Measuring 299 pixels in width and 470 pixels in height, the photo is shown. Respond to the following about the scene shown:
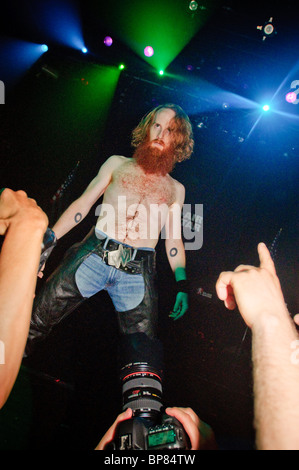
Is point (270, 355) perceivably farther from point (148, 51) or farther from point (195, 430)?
point (148, 51)

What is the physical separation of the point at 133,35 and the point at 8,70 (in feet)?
6.67

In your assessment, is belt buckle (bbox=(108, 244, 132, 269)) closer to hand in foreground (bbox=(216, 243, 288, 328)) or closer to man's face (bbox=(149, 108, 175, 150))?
hand in foreground (bbox=(216, 243, 288, 328))

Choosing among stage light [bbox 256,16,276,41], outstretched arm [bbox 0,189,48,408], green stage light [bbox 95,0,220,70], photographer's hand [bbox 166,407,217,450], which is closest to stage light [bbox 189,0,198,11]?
green stage light [bbox 95,0,220,70]

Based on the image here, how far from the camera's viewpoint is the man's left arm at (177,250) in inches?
107

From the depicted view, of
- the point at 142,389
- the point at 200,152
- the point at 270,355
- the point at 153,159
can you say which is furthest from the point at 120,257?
the point at 200,152

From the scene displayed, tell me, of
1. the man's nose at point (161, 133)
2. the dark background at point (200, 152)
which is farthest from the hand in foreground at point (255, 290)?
the man's nose at point (161, 133)

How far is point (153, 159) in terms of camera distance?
123 inches

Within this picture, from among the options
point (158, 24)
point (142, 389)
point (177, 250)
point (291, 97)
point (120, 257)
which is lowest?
point (142, 389)

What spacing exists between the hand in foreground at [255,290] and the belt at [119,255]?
4.85 ft

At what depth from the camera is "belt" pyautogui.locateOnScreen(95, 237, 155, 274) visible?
2.47m

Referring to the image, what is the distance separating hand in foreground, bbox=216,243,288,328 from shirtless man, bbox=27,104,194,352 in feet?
4.91

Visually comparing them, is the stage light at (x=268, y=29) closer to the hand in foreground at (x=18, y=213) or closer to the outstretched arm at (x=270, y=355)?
the outstretched arm at (x=270, y=355)

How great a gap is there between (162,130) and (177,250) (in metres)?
1.74
